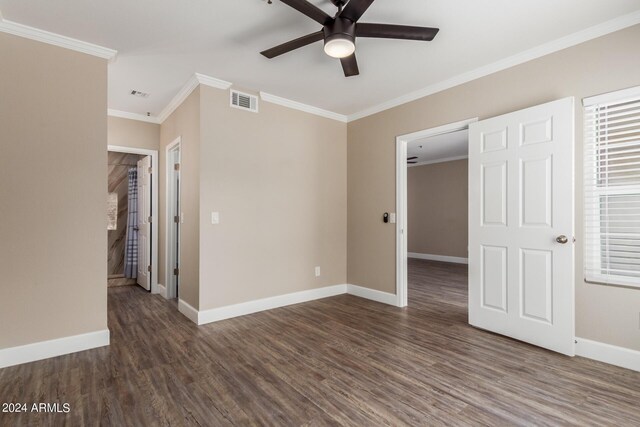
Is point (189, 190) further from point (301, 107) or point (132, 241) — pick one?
point (132, 241)

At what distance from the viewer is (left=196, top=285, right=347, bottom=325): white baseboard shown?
138 inches

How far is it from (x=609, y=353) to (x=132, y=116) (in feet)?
20.1

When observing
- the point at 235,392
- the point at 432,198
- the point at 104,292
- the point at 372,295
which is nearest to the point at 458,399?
the point at 235,392

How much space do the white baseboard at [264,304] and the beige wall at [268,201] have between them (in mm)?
70

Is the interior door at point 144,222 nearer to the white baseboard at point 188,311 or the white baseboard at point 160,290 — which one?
the white baseboard at point 160,290

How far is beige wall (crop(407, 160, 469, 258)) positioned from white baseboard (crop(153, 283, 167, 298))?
266 inches

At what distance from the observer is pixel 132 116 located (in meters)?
4.64

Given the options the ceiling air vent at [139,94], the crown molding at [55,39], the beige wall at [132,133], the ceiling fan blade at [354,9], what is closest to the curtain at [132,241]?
the beige wall at [132,133]

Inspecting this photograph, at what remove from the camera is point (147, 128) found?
4805 mm

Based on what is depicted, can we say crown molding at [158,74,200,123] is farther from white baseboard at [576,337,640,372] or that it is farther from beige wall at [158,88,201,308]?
white baseboard at [576,337,640,372]

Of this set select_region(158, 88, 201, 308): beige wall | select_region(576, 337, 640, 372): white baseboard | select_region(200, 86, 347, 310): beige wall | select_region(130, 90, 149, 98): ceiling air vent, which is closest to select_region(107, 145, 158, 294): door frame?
select_region(158, 88, 201, 308): beige wall

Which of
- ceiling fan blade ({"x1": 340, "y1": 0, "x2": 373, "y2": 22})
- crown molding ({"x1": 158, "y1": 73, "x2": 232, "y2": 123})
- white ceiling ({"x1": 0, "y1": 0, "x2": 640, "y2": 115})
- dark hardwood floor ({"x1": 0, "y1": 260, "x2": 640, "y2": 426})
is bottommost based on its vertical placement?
dark hardwood floor ({"x1": 0, "y1": 260, "x2": 640, "y2": 426})

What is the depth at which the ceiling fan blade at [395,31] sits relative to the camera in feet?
7.04

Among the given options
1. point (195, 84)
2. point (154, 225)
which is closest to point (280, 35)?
point (195, 84)
